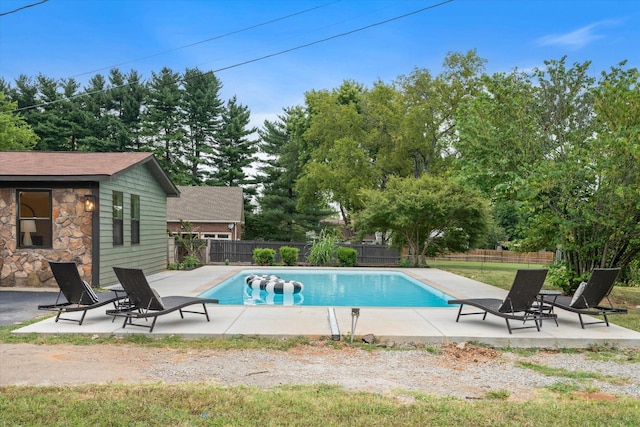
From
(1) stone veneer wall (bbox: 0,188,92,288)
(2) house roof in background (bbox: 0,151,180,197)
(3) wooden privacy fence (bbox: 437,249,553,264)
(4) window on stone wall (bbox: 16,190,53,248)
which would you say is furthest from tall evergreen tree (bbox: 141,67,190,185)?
(1) stone veneer wall (bbox: 0,188,92,288)

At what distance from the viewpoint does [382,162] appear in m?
31.1

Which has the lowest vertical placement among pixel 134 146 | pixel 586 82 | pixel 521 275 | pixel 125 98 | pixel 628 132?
pixel 521 275

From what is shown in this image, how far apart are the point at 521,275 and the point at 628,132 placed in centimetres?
451

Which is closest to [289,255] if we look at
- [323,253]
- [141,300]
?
[323,253]

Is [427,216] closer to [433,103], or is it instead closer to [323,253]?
[323,253]

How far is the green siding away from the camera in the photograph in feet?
40.0

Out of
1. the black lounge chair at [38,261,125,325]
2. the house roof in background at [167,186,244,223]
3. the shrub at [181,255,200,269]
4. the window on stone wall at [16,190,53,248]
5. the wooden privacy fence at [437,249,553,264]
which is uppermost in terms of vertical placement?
the house roof in background at [167,186,244,223]

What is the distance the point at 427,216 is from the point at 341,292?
8991 mm

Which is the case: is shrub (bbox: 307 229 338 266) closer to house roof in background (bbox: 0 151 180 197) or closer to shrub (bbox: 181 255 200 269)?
shrub (bbox: 181 255 200 269)

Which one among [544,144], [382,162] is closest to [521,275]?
[544,144]

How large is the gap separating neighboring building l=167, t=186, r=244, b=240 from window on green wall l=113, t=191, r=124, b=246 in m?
14.8

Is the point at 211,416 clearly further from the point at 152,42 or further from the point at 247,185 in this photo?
the point at 247,185

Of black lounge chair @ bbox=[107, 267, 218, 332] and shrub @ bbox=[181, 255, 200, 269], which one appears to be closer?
black lounge chair @ bbox=[107, 267, 218, 332]

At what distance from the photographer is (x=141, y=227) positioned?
15117 mm
